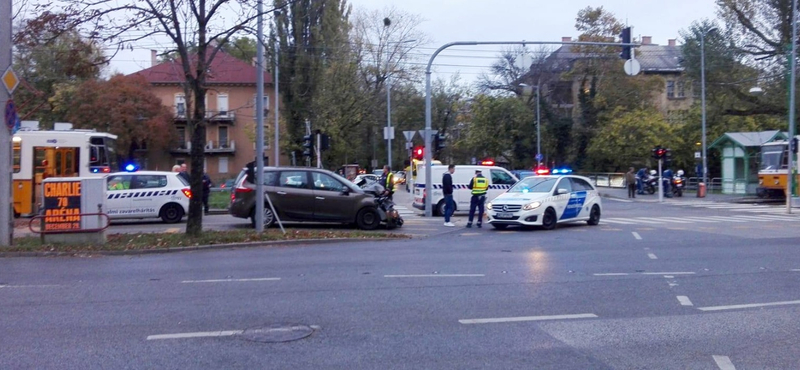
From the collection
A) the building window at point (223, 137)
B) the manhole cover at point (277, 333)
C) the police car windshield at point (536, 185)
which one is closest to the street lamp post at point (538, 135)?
the building window at point (223, 137)

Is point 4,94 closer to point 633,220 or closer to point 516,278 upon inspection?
point 516,278

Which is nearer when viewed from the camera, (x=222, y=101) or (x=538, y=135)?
(x=538, y=135)

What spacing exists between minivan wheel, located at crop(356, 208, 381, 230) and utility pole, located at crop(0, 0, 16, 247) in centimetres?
848

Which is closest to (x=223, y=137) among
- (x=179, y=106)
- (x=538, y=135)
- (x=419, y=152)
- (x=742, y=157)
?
(x=179, y=106)

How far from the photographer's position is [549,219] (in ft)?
71.5

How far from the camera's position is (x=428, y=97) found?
90.5ft

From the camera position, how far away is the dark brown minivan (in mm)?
20766

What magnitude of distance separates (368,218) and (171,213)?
20.3 ft

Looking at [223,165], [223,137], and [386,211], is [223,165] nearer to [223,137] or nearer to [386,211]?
[223,137]

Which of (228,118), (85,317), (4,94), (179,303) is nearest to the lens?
(85,317)

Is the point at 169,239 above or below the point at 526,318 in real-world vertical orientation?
above

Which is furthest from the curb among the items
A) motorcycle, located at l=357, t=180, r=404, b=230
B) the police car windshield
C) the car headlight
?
the police car windshield

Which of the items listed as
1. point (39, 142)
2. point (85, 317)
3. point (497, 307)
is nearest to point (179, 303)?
point (85, 317)

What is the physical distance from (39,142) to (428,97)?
12.8 meters
